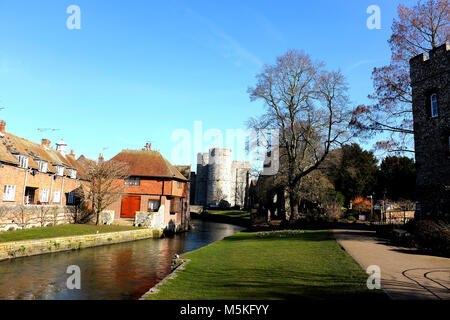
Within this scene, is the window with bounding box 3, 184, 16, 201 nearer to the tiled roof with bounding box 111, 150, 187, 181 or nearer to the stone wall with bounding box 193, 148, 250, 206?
the tiled roof with bounding box 111, 150, 187, 181

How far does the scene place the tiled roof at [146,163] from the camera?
1497 inches

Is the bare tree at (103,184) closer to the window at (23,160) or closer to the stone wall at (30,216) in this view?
the stone wall at (30,216)

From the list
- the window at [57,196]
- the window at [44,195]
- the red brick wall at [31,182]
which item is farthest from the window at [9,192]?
the window at [57,196]

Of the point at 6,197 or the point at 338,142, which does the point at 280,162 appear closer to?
the point at 338,142

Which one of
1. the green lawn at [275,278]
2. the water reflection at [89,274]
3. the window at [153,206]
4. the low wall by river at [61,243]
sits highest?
the window at [153,206]

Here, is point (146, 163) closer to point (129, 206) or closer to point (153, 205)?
point (153, 205)

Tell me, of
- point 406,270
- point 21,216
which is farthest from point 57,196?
point 406,270

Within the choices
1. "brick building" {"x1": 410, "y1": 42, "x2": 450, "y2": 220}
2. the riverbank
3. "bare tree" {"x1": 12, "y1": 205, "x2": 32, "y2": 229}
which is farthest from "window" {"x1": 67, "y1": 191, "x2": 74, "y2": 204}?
"brick building" {"x1": 410, "y1": 42, "x2": 450, "y2": 220}

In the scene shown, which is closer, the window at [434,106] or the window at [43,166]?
the window at [434,106]

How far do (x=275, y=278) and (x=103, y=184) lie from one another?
95.5ft

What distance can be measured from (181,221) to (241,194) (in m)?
54.7

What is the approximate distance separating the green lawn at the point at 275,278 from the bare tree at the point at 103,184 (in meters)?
22.4
